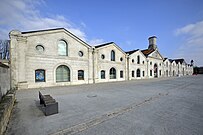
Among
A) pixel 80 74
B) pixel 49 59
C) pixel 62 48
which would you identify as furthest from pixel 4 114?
pixel 80 74

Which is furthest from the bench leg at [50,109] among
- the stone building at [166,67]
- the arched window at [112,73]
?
the stone building at [166,67]

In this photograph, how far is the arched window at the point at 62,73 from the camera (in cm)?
1864

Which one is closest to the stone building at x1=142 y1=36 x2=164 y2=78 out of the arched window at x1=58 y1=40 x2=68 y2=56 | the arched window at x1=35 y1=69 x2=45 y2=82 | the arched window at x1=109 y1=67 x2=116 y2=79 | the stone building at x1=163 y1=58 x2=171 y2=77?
the stone building at x1=163 y1=58 x2=171 y2=77

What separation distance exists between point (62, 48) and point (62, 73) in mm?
4198

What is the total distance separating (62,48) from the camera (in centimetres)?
1961

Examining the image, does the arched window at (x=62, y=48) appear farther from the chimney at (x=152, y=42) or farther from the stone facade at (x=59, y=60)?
the chimney at (x=152, y=42)

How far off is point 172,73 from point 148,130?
62132 millimetres

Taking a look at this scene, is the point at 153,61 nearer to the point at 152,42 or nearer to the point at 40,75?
the point at 152,42

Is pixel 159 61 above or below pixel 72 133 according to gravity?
above

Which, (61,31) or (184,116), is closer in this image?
(184,116)

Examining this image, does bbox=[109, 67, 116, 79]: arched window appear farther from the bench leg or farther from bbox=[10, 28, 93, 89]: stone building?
the bench leg

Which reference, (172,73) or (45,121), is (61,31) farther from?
(172,73)

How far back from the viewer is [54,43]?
1856 centimetres

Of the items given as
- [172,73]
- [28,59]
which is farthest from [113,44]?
[172,73]
